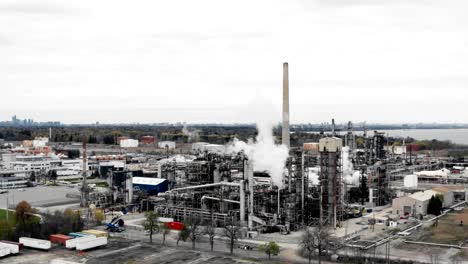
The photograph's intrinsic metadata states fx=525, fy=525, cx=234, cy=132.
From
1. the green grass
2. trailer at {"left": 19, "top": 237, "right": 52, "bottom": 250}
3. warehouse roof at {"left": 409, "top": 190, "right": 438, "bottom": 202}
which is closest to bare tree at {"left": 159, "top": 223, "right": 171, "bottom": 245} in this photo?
trailer at {"left": 19, "top": 237, "right": 52, "bottom": 250}

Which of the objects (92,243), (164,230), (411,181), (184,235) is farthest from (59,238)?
(411,181)

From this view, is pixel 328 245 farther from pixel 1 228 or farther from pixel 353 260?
pixel 1 228

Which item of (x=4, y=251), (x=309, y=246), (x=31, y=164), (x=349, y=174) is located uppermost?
(x=349, y=174)

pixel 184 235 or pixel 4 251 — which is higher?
pixel 184 235

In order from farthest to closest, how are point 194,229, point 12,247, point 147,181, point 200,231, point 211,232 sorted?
point 147,181 → point 200,231 → point 194,229 → point 211,232 → point 12,247

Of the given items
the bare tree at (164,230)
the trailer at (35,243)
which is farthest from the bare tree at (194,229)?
the trailer at (35,243)

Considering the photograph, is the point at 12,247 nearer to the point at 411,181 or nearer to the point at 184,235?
the point at 184,235

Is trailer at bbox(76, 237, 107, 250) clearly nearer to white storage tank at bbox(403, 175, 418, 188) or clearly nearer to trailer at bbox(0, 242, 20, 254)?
trailer at bbox(0, 242, 20, 254)
